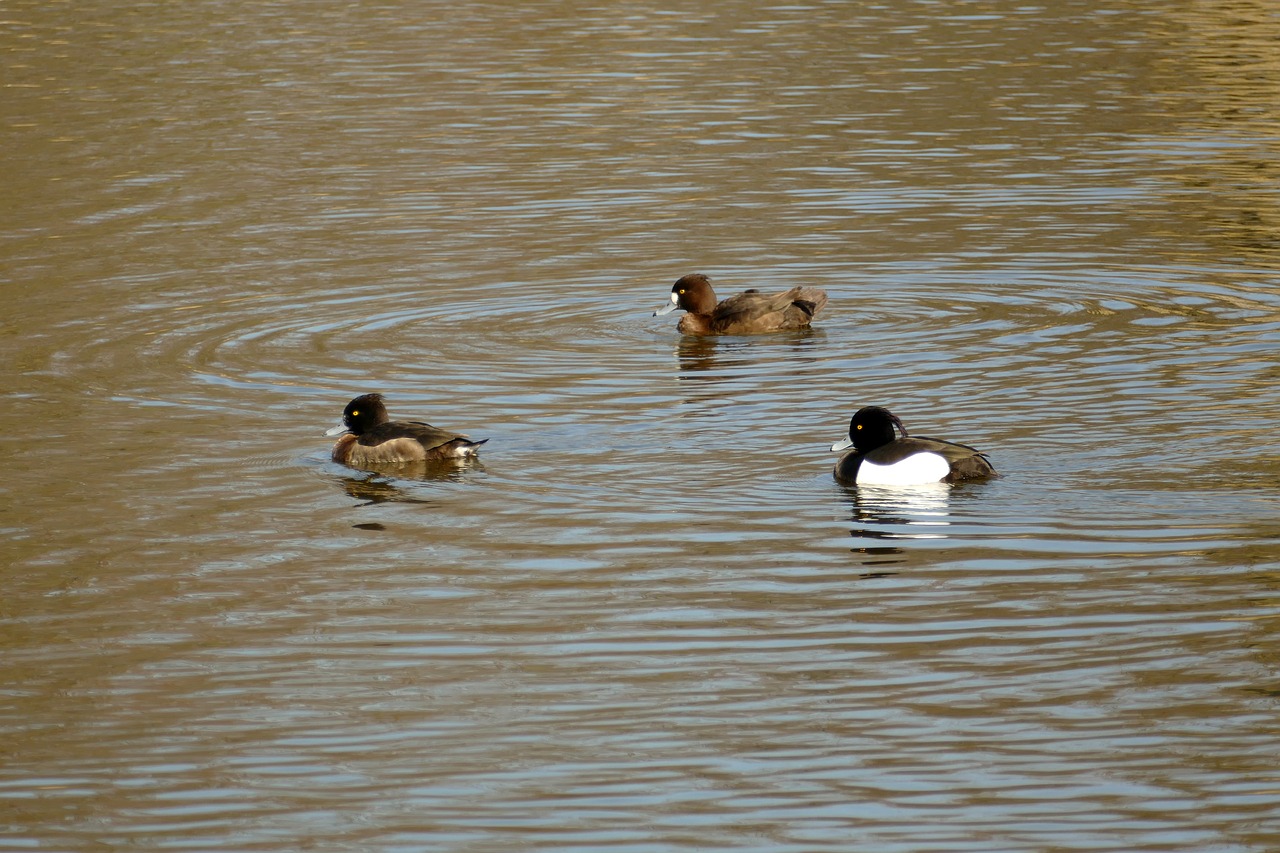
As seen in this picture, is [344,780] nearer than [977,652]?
Yes

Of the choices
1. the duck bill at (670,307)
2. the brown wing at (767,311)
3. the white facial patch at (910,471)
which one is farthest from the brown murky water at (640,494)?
the brown wing at (767,311)

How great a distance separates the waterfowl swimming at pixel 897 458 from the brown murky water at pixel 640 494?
0.60ft

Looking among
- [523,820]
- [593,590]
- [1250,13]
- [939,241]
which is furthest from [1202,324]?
[1250,13]

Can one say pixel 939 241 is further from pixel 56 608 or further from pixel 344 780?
pixel 344 780

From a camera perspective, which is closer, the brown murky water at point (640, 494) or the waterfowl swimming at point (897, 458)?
the brown murky water at point (640, 494)

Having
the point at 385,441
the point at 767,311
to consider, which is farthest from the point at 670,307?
the point at 385,441

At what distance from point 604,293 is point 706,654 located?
10.1 meters

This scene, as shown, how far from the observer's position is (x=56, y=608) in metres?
10.3

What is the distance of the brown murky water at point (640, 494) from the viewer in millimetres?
7719

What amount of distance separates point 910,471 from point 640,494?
5.59 feet

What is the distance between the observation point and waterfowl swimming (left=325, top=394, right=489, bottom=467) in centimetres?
1288

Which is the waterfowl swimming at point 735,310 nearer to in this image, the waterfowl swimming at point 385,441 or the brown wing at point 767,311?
the brown wing at point 767,311

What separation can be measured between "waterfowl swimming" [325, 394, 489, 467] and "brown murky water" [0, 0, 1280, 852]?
21 cm

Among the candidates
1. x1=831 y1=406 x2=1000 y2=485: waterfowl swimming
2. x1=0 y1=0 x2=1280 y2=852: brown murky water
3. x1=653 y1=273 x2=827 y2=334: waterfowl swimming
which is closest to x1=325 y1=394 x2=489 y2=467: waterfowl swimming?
x1=0 y1=0 x2=1280 y2=852: brown murky water
